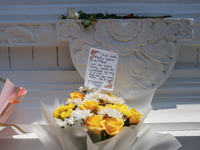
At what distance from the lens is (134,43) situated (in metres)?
1.22

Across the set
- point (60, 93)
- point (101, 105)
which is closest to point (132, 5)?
point (60, 93)

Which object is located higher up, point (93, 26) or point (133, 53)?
point (93, 26)

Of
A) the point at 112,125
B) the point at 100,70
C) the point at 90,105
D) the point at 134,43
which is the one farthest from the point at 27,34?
the point at 112,125

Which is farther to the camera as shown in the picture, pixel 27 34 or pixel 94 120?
pixel 27 34

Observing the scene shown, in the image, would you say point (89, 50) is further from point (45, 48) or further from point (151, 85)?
point (151, 85)

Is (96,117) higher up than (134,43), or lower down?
lower down

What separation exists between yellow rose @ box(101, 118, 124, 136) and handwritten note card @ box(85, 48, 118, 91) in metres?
0.48

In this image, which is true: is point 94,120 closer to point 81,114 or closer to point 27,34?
point 81,114

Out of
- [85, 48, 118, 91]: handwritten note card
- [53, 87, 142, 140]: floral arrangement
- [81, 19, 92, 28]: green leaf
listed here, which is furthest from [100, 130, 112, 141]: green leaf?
[81, 19, 92, 28]: green leaf

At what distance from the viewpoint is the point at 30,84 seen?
4.25ft

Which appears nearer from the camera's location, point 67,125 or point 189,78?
point 67,125

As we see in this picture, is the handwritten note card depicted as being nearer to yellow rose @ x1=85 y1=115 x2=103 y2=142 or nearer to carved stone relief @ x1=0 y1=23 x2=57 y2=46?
carved stone relief @ x1=0 y1=23 x2=57 y2=46

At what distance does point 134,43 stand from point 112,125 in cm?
65

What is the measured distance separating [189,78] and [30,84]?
39.4 inches
